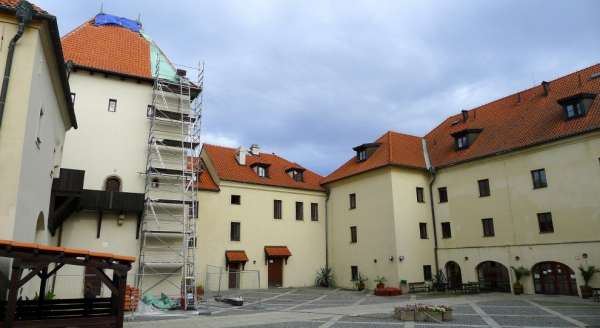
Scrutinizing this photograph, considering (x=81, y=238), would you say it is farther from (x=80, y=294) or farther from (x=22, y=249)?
(x=22, y=249)

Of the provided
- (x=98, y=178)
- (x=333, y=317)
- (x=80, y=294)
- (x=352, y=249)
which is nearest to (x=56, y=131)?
(x=98, y=178)

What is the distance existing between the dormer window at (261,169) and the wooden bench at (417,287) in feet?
38.5

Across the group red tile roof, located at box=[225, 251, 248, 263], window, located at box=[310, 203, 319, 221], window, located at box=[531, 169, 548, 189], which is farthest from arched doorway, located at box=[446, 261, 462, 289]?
red tile roof, located at box=[225, 251, 248, 263]

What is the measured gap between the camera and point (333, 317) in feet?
47.3

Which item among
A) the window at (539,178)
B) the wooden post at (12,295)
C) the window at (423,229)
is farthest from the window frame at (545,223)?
the wooden post at (12,295)

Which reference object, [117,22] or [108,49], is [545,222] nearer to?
[108,49]

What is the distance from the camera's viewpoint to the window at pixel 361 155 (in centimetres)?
2910

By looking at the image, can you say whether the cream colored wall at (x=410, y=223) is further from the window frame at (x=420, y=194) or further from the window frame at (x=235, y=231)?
the window frame at (x=235, y=231)

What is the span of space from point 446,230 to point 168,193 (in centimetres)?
1608

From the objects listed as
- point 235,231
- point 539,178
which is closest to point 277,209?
point 235,231

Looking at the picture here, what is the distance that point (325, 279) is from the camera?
95.5ft

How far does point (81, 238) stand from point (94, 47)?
9669mm

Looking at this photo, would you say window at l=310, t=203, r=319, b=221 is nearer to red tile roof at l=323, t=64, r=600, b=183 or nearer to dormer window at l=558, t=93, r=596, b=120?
red tile roof at l=323, t=64, r=600, b=183

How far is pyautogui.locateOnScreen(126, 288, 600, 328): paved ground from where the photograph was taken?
12680mm
